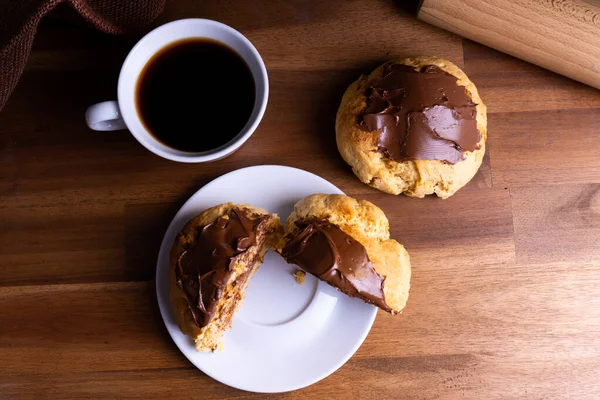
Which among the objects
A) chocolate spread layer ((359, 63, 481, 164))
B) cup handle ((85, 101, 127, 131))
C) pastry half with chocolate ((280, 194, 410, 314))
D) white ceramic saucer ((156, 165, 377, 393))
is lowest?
white ceramic saucer ((156, 165, 377, 393))

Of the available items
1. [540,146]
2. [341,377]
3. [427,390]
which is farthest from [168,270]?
[540,146]

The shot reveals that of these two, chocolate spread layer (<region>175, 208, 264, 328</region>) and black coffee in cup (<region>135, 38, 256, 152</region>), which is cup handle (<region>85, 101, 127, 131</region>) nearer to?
black coffee in cup (<region>135, 38, 256, 152</region>)

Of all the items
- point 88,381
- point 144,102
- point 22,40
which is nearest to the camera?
point 22,40

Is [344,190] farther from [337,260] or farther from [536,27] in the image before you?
[536,27]

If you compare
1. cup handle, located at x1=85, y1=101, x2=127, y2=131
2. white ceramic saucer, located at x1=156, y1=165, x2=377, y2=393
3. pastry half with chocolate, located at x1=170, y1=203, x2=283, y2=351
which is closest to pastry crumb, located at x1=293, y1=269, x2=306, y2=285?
white ceramic saucer, located at x1=156, y1=165, x2=377, y2=393

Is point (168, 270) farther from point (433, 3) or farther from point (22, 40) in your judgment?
point (433, 3)

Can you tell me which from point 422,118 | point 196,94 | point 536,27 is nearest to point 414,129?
point 422,118
